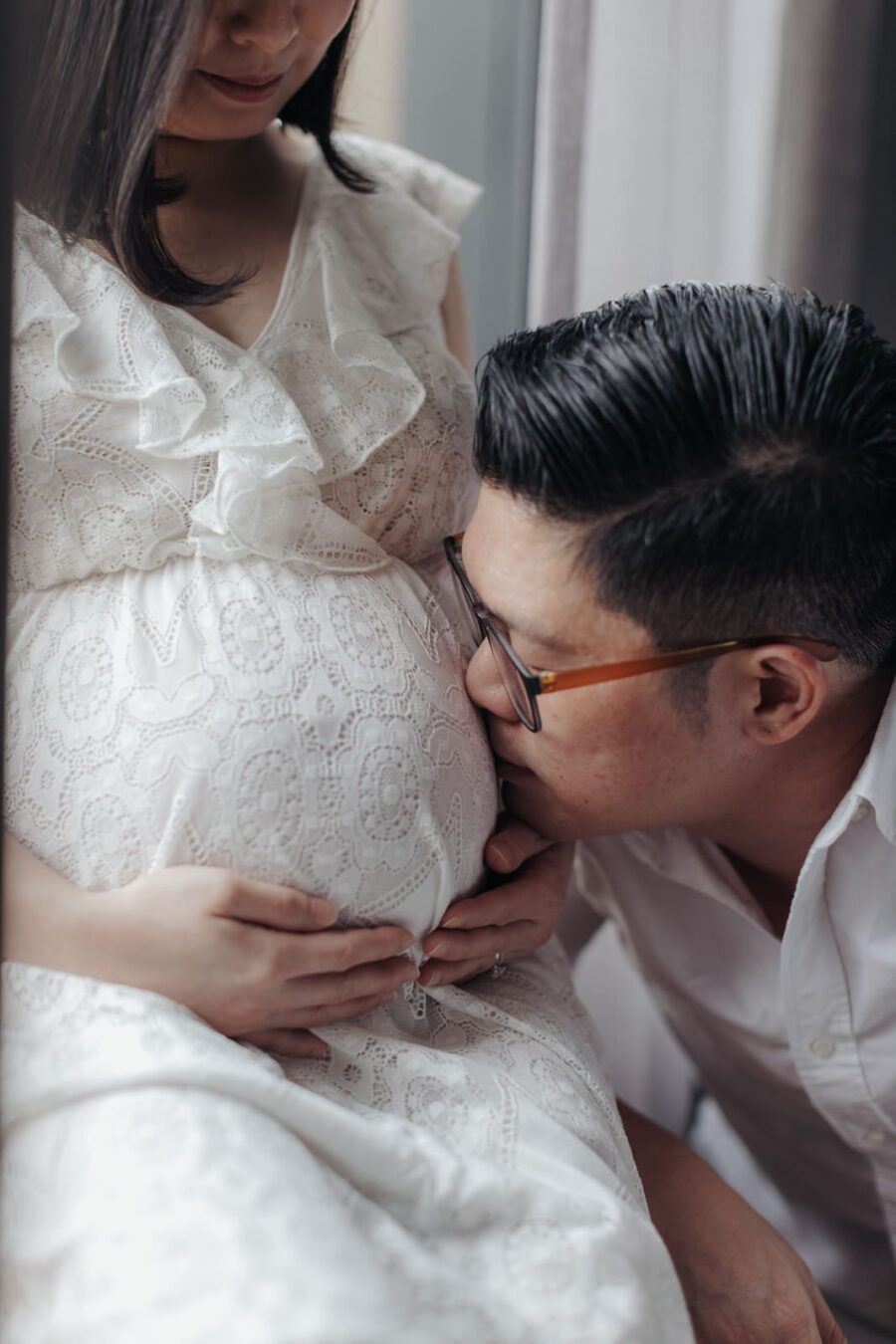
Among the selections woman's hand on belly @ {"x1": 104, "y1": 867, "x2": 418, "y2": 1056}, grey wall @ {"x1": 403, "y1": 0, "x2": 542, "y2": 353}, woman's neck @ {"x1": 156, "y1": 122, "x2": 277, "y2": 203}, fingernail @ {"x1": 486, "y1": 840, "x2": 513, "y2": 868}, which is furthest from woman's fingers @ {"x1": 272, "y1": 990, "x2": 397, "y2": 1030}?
grey wall @ {"x1": 403, "y1": 0, "x2": 542, "y2": 353}

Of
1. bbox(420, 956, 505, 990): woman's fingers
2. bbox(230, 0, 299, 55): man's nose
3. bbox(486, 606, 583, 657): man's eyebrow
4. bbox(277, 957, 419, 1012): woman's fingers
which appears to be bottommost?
bbox(420, 956, 505, 990): woman's fingers

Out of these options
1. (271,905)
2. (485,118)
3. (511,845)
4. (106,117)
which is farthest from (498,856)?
(485,118)

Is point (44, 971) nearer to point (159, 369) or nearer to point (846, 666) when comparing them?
point (159, 369)

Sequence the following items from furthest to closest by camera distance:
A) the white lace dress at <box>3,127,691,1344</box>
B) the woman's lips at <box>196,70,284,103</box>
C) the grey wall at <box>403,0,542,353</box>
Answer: the grey wall at <box>403,0,542,353</box> < the woman's lips at <box>196,70,284,103</box> < the white lace dress at <box>3,127,691,1344</box>

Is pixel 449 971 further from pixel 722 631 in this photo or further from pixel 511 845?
pixel 722 631

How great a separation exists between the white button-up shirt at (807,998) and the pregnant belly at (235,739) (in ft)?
1.25

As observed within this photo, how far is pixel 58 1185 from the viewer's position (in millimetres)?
749

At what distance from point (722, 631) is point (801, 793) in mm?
240

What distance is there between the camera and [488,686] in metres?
1.02

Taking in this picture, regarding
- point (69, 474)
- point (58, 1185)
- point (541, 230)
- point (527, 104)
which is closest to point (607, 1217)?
point (58, 1185)

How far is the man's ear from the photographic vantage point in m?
1.01

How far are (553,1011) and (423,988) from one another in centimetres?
12

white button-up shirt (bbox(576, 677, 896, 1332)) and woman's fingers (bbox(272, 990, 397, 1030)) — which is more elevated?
woman's fingers (bbox(272, 990, 397, 1030))

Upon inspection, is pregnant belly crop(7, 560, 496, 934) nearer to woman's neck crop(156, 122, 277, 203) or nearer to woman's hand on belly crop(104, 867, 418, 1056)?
woman's hand on belly crop(104, 867, 418, 1056)
